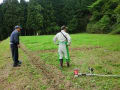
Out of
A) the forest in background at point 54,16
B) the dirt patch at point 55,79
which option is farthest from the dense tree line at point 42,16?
the dirt patch at point 55,79

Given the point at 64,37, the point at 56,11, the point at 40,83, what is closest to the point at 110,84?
the point at 40,83

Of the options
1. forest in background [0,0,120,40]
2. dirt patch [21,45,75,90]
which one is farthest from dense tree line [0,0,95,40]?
dirt patch [21,45,75,90]

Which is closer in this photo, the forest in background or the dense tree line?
the forest in background

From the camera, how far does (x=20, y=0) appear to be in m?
40.5

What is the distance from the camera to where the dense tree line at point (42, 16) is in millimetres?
35906

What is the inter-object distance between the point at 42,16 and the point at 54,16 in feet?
15.5

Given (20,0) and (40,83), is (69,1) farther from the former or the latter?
(40,83)

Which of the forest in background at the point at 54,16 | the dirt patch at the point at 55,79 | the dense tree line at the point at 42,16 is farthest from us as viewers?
the dense tree line at the point at 42,16

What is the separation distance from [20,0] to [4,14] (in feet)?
20.8

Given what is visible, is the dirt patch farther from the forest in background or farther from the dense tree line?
the dense tree line

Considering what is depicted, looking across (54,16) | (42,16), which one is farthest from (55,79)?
(54,16)

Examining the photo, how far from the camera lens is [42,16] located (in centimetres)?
3647

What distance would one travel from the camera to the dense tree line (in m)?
35.9

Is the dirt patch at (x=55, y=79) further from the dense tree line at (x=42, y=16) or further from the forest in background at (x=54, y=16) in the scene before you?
the dense tree line at (x=42, y=16)
